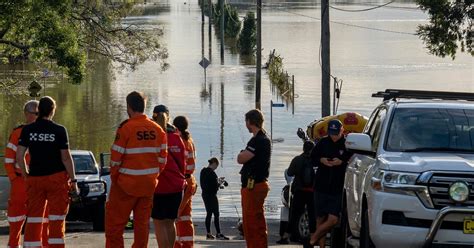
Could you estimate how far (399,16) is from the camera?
603 feet

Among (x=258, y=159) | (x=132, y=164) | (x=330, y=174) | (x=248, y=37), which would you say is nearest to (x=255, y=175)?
(x=258, y=159)

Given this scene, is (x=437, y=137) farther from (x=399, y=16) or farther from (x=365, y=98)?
(x=399, y=16)

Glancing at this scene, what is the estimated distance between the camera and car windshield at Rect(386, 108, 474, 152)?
1099 cm

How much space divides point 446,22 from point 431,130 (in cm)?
1803

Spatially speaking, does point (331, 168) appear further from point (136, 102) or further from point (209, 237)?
point (209, 237)

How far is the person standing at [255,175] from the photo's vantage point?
1277 centimetres

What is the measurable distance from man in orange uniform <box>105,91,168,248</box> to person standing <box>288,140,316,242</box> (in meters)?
3.77

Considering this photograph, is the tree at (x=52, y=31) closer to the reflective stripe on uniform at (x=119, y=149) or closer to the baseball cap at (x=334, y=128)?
the baseball cap at (x=334, y=128)

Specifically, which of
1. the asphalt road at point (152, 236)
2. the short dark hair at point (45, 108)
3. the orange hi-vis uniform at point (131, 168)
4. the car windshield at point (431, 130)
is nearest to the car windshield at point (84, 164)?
the asphalt road at point (152, 236)

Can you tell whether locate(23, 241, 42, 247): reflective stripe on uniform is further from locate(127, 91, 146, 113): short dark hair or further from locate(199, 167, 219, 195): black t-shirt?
locate(199, 167, 219, 195): black t-shirt

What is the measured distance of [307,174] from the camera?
14703 millimetres

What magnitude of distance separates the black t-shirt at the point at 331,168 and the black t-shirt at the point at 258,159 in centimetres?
68

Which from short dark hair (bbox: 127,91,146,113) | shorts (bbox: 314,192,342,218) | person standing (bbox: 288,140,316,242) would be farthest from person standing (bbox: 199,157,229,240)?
short dark hair (bbox: 127,91,146,113)

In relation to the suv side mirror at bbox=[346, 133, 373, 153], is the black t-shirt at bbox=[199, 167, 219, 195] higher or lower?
lower
